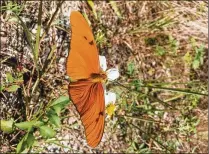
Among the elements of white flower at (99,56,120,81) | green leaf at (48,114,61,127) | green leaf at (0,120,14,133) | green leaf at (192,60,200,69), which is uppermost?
white flower at (99,56,120,81)

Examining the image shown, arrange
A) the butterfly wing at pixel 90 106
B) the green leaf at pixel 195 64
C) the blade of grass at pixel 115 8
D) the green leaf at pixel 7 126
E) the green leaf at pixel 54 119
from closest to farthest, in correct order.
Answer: the butterfly wing at pixel 90 106 → the green leaf at pixel 54 119 → the green leaf at pixel 7 126 → the blade of grass at pixel 115 8 → the green leaf at pixel 195 64

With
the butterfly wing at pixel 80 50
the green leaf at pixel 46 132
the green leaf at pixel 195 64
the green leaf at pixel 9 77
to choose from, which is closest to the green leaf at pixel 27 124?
the green leaf at pixel 46 132

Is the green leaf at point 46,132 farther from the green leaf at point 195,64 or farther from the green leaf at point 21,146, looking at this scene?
the green leaf at point 195,64

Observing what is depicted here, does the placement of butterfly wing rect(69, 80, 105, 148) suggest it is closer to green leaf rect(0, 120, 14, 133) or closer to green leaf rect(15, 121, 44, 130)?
green leaf rect(15, 121, 44, 130)

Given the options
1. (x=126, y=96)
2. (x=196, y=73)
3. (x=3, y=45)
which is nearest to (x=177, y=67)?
(x=196, y=73)

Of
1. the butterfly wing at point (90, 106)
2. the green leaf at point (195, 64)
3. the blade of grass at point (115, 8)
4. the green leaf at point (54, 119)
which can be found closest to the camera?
the butterfly wing at point (90, 106)

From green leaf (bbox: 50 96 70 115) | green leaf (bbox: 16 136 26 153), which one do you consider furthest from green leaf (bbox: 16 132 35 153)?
green leaf (bbox: 50 96 70 115)
